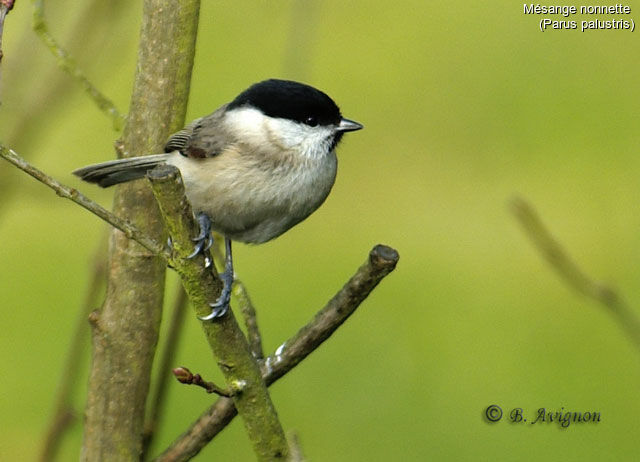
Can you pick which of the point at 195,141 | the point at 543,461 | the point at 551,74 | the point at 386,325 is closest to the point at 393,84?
the point at 551,74

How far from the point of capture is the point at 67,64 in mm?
2186

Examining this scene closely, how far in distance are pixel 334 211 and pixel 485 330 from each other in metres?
1.27

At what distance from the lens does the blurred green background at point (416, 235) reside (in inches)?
158

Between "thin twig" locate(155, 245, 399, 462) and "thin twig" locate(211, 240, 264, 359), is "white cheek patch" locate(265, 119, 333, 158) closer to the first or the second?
"thin twig" locate(211, 240, 264, 359)

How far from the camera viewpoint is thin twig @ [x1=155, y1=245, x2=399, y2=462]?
179cm

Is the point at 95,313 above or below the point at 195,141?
below

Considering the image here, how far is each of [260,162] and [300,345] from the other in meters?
Result: 0.77

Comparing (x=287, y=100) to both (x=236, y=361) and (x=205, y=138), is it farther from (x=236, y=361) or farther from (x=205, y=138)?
(x=236, y=361)

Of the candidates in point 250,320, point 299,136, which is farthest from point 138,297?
point 299,136

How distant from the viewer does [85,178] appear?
8.11ft

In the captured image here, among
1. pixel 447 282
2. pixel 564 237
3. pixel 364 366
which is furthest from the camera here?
pixel 564 237

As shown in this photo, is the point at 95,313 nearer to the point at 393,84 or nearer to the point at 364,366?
the point at 364,366

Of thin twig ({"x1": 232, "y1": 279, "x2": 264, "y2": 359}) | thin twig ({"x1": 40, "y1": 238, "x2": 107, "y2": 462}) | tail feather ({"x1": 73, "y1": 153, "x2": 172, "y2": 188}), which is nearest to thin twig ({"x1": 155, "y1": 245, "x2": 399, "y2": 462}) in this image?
thin twig ({"x1": 232, "y1": 279, "x2": 264, "y2": 359})

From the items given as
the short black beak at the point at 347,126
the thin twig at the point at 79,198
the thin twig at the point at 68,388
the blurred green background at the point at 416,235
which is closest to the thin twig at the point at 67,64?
the blurred green background at the point at 416,235
